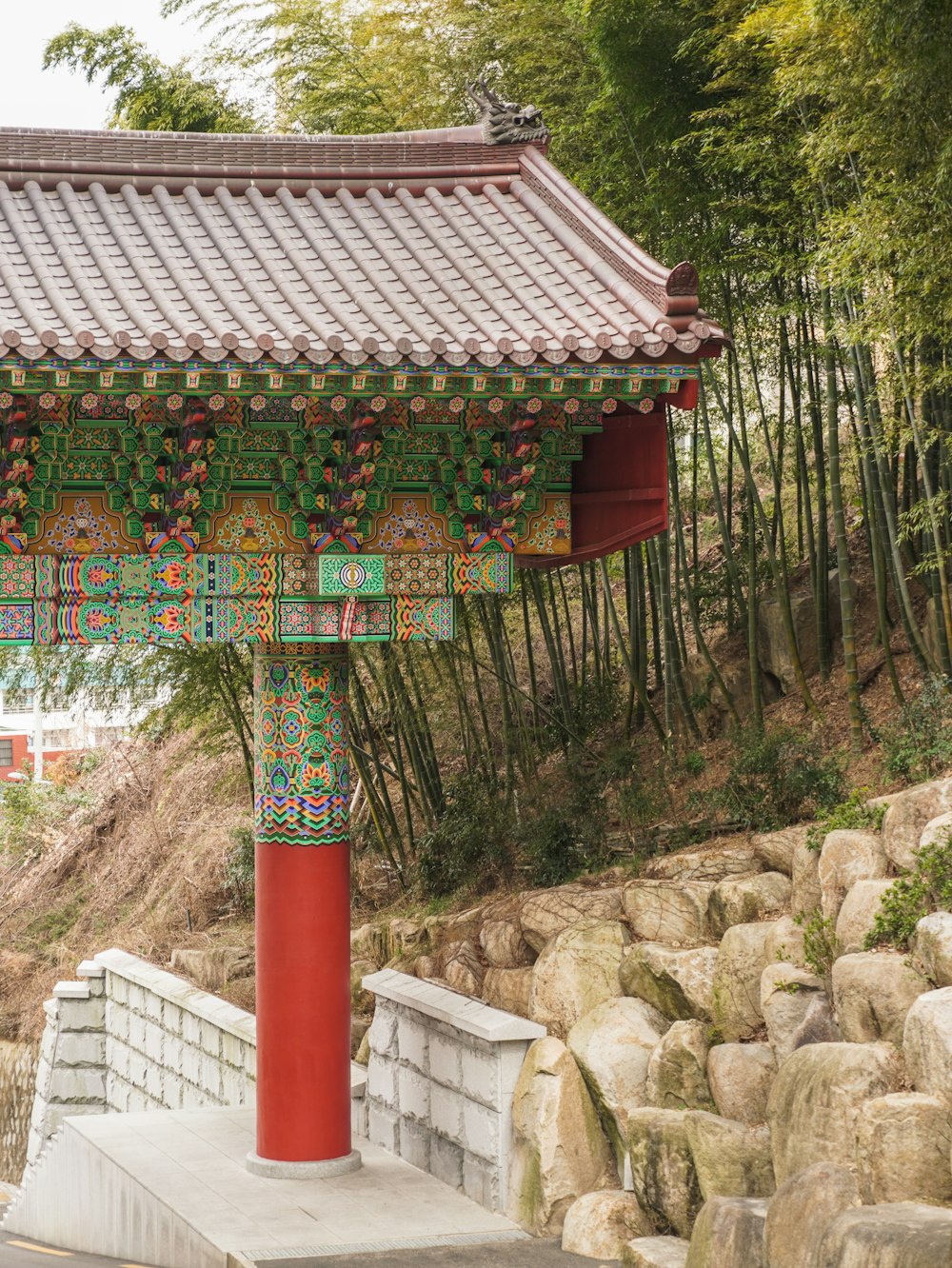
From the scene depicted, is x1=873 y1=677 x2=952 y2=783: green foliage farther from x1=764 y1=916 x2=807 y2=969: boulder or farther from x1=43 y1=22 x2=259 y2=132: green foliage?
x1=43 y1=22 x2=259 y2=132: green foliage

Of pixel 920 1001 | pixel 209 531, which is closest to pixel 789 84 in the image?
pixel 209 531

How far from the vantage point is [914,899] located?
16.1ft

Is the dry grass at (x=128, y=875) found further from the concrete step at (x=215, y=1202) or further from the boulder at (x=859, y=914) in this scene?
the boulder at (x=859, y=914)

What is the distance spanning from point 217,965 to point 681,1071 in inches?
214

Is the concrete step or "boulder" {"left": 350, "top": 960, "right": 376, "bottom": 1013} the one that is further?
"boulder" {"left": 350, "top": 960, "right": 376, "bottom": 1013}

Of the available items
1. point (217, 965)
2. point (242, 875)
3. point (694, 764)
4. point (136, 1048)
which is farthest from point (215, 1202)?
point (242, 875)

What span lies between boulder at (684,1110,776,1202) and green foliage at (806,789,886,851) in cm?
118

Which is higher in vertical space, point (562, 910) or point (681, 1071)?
point (562, 910)

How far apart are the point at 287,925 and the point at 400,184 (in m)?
3.43

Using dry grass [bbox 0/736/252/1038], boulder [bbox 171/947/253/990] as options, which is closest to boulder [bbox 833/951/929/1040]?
boulder [bbox 171/947/253/990]

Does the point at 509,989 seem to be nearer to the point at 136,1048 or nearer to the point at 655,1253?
the point at 655,1253

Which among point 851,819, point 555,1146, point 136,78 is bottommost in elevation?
point 555,1146

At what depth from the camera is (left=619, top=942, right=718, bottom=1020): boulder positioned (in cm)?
562

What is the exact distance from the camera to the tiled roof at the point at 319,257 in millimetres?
5422
